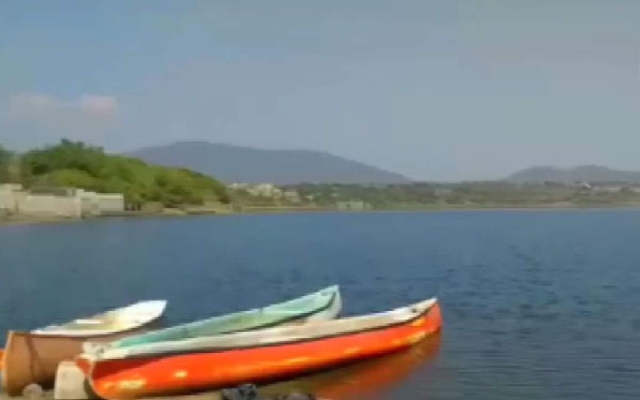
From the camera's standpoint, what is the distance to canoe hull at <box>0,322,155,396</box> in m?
24.0

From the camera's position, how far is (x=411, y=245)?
107 meters

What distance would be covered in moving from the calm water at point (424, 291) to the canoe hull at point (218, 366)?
0.67 meters

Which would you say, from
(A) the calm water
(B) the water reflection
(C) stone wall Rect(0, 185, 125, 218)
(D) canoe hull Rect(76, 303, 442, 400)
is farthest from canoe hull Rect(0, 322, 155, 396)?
(C) stone wall Rect(0, 185, 125, 218)

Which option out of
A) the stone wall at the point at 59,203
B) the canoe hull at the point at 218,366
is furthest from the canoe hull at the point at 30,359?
the stone wall at the point at 59,203

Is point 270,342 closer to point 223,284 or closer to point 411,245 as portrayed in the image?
point 223,284

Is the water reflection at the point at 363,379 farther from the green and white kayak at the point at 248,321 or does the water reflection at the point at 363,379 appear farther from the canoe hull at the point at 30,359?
the canoe hull at the point at 30,359

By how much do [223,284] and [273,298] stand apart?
8596 millimetres

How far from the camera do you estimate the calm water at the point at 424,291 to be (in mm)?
28719

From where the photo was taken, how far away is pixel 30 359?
2450 cm

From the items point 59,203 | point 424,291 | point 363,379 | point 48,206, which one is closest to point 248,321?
point 363,379

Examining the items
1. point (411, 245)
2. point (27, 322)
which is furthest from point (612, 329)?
point (411, 245)

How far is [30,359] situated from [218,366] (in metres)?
4.76

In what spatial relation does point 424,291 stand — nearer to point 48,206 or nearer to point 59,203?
point 48,206

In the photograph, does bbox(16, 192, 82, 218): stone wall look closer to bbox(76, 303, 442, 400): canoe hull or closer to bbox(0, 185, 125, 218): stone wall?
bbox(0, 185, 125, 218): stone wall
